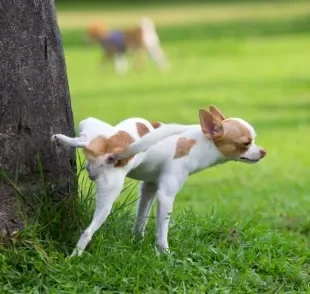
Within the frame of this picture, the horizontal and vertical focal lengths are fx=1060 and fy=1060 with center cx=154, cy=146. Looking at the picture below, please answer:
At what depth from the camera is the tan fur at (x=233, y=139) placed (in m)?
5.77

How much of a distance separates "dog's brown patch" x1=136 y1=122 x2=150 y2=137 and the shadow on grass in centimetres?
2726

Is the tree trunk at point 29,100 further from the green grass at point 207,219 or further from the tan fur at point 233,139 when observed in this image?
the tan fur at point 233,139

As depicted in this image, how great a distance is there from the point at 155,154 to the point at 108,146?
338 millimetres

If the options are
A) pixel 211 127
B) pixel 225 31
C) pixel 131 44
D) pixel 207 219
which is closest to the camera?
pixel 211 127

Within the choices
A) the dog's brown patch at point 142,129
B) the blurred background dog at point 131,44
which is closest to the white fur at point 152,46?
the blurred background dog at point 131,44

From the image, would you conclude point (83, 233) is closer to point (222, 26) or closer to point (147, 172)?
point (147, 172)

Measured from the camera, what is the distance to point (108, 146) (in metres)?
5.41

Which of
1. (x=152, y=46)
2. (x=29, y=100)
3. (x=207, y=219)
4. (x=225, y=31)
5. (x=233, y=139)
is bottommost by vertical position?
(x=225, y=31)

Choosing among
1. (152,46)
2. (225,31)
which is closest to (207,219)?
(152,46)

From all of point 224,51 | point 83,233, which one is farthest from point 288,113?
point 224,51

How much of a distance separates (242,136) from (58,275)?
4.17ft

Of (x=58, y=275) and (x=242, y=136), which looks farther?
(x=242, y=136)

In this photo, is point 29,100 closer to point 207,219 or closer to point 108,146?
point 108,146

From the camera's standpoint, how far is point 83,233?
17.8ft
